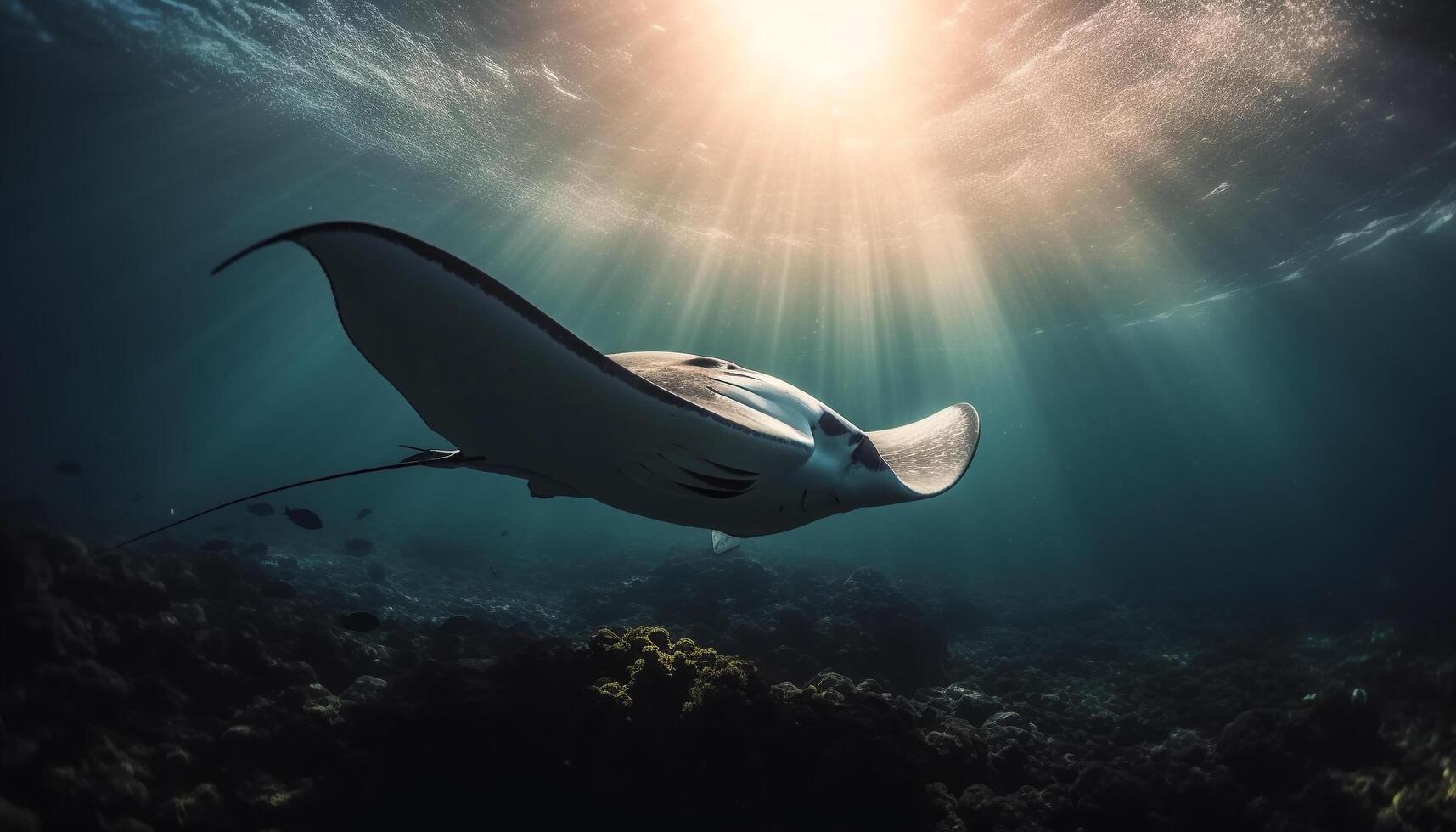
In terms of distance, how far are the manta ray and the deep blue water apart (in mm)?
8758

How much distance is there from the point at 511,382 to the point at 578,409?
0.78 ft

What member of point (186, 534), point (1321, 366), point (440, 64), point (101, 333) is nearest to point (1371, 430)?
point (1321, 366)

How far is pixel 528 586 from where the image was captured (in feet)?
56.5

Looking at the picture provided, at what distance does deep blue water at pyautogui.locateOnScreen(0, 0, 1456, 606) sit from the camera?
410 inches

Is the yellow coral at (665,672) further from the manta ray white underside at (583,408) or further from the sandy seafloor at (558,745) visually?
the manta ray white underside at (583,408)

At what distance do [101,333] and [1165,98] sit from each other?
84448mm

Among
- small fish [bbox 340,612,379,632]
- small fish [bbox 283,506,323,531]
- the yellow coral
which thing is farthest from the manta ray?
small fish [bbox 283,506,323,531]

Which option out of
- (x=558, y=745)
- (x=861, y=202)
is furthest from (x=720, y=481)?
(x=861, y=202)

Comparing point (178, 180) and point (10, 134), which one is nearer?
point (10, 134)

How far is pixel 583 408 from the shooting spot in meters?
2.07

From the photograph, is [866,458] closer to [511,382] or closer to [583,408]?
[583,408]

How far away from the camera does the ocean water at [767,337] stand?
172 inches

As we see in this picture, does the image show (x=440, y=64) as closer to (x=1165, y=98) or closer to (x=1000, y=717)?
(x=1165, y=98)

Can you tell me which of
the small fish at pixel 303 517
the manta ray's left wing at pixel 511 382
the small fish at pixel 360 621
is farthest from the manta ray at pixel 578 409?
the small fish at pixel 303 517
